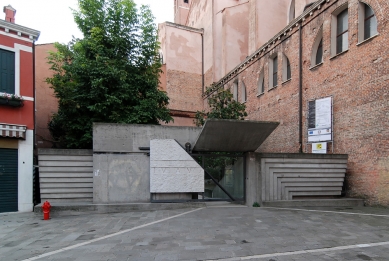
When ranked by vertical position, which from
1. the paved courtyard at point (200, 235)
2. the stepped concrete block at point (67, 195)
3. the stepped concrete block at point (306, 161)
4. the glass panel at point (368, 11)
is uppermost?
the glass panel at point (368, 11)

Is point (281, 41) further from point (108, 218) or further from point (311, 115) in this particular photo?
point (108, 218)

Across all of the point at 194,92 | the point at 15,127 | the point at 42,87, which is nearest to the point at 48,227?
the point at 15,127

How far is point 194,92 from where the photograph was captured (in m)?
27.7

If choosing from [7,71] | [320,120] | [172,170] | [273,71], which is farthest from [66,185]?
[273,71]

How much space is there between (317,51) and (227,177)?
8.65 meters

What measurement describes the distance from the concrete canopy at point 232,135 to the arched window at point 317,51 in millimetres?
6776

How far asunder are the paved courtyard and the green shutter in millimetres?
4496

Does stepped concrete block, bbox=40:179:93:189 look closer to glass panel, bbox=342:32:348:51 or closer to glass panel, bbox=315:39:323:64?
glass panel, bbox=342:32:348:51

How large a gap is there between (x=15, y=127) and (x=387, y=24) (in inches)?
554

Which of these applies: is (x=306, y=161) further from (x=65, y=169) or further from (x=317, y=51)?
(x=65, y=169)

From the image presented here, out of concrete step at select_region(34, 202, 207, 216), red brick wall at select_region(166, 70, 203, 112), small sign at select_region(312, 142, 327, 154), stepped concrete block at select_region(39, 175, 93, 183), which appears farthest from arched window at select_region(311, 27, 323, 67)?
red brick wall at select_region(166, 70, 203, 112)

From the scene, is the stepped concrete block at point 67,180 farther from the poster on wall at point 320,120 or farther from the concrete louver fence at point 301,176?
the poster on wall at point 320,120

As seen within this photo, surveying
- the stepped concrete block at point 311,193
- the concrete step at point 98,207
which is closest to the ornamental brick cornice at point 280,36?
the stepped concrete block at point 311,193

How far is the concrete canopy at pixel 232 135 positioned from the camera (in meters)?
8.05
